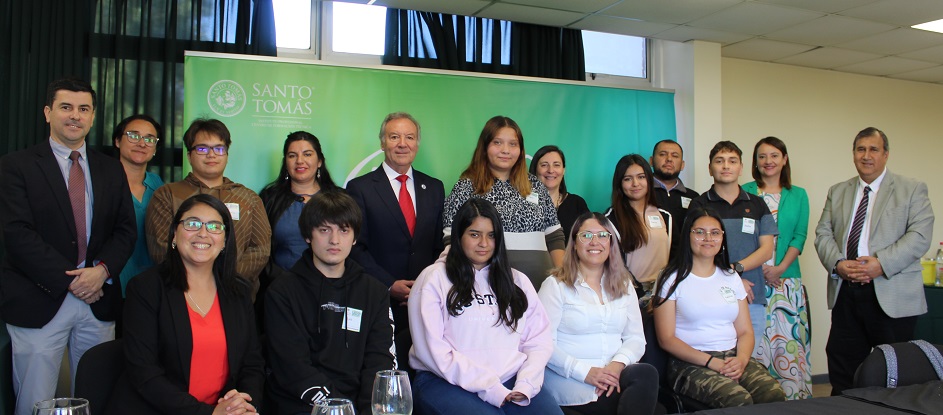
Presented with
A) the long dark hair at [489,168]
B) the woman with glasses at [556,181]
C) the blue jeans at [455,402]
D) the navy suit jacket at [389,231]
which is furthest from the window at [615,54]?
the blue jeans at [455,402]

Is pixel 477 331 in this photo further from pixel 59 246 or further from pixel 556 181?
pixel 59 246

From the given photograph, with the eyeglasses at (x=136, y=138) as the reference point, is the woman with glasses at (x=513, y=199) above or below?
below

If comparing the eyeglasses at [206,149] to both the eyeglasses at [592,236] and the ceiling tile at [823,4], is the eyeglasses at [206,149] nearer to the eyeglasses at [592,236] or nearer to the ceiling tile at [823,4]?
the eyeglasses at [592,236]

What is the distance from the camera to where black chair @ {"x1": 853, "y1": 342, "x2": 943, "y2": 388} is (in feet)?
7.84

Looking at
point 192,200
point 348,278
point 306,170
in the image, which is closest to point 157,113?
point 306,170

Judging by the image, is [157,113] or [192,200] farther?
[157,113]

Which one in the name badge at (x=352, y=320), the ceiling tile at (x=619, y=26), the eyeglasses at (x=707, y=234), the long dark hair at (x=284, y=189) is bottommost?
the name badge at (x=352, y=320)

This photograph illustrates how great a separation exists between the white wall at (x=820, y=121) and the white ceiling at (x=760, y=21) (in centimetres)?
37

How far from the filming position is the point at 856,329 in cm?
419

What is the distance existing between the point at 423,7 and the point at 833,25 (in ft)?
9.65

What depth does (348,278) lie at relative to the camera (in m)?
2.63

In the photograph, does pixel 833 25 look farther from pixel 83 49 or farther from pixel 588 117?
pixel 83 49

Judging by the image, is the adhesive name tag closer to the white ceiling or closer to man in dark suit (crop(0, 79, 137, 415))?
the white ceiling

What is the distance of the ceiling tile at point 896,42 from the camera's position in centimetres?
527
